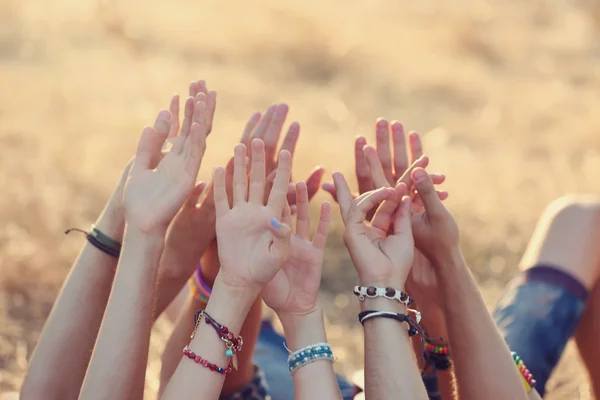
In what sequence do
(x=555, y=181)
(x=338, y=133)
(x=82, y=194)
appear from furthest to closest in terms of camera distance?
(x=338, y=133), (x=555, y=181), (x=82, y=194)

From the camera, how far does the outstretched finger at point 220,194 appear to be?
177 cm

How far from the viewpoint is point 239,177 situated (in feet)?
5.90

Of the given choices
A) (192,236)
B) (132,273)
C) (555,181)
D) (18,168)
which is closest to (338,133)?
(555,181)

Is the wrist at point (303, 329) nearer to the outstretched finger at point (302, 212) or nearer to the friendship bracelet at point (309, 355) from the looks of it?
the friendship bracelet at point (309, 355)

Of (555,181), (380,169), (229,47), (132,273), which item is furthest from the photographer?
(229,47)

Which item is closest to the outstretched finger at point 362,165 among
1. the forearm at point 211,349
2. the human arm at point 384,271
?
the human arm at point 384,271

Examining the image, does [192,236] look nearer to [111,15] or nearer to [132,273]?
[132,273]

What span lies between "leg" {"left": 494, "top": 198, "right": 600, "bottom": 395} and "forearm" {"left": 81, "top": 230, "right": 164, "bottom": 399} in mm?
1166

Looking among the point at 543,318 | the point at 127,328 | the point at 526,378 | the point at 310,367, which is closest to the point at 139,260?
the point at 127,328

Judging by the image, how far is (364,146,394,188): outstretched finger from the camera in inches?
85.0

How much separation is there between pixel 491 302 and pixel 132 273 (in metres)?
2.61

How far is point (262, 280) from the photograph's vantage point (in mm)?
1723

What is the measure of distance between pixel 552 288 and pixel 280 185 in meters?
1.11

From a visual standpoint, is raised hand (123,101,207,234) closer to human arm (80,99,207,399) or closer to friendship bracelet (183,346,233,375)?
human arm (80,99,207,399)
